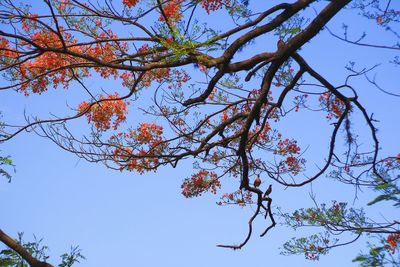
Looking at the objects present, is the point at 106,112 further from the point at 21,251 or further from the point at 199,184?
the point at 21,251

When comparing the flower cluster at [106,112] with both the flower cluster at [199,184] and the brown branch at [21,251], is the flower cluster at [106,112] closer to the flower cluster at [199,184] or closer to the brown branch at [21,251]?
the flower cluster at [199,184]

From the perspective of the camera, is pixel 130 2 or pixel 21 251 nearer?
pixel 21 251

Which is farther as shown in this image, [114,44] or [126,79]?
[126,79]

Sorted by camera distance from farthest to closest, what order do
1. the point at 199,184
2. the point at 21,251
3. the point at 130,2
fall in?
the point at 199,184, the point at 130,2, the point at 21,251

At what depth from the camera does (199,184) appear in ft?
20.5

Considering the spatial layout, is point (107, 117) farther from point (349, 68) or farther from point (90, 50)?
point (349, 68)

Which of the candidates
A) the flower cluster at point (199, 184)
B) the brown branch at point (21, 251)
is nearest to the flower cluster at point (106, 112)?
the flower cluster at point (199, 184)

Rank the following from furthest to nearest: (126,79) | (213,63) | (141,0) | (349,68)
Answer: (126,79) < (349,68) < (141,0) < (213,63)

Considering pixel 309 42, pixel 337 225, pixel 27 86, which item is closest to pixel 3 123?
pixel 27 86

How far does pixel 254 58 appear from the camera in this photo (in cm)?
339

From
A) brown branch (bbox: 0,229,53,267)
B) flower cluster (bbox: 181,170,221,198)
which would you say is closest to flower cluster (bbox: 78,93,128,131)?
flower cluster (bbox: 181,170,221,198)

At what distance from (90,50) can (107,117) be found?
1.11m

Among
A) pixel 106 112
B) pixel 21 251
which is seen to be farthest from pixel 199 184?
pixel 21 251

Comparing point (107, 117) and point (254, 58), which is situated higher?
point (107, 117)
